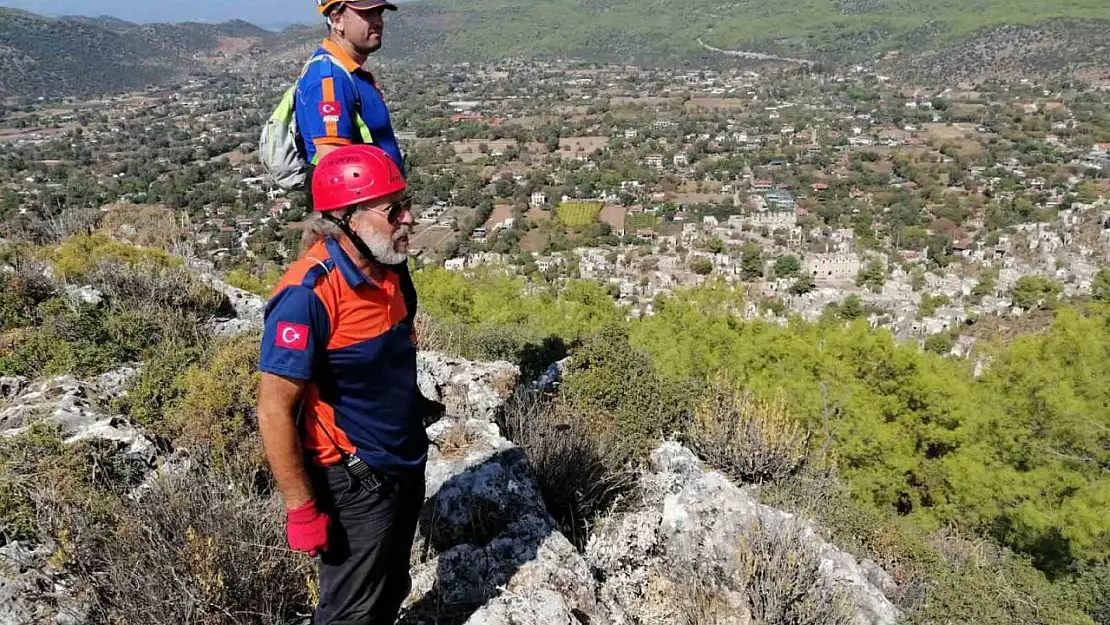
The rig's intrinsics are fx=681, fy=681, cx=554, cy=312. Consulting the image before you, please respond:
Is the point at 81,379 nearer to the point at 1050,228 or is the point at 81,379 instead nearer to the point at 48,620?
the point at 48,620

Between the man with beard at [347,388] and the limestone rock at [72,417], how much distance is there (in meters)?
1.70

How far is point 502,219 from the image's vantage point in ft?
146

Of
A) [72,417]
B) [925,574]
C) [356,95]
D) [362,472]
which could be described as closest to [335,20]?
[356,95]

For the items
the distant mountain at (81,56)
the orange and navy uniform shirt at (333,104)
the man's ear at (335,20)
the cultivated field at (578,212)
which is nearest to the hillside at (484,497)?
the orange and navy uniform shirt at (333,104)

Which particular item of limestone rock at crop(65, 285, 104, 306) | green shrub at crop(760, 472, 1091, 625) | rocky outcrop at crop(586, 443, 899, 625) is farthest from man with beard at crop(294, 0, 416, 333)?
limestone rock at crop(65, 285, 104, 306)

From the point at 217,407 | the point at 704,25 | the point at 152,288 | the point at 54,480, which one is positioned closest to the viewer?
the point at 54,480

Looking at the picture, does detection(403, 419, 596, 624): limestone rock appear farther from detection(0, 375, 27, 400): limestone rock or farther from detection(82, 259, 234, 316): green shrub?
detection(82, 259, 234, 316): green shrub

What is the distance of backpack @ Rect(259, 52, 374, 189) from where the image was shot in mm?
2139

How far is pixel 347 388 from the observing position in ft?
5.74

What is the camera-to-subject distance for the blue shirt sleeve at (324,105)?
6.73ft

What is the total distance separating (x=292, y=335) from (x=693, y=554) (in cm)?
217

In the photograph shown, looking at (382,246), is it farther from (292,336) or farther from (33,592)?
(33,592)

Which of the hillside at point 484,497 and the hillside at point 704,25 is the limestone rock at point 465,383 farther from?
the hillside at point 704,25

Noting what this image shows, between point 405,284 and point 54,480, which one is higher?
point 405,284
